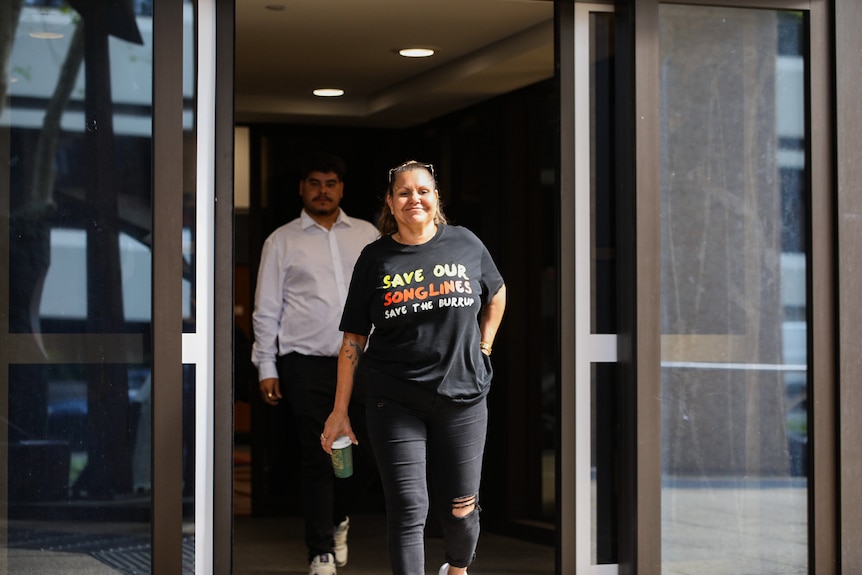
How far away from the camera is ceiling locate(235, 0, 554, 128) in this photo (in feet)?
18.1

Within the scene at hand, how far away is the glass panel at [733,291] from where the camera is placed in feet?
15.6

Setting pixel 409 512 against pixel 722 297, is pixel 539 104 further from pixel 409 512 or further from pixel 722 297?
pixel 409 512

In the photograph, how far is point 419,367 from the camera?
4.05 metres

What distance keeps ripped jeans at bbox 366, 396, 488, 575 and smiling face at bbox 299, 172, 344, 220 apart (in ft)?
5.07

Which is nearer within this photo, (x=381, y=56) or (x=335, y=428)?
(x=335, y=428)

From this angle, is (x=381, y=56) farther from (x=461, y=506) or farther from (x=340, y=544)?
(x=461, y=506)

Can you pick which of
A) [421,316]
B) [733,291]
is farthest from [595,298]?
[421,316]

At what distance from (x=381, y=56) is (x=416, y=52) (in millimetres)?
217

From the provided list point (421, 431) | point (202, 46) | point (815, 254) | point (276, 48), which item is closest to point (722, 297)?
point (815, 254)

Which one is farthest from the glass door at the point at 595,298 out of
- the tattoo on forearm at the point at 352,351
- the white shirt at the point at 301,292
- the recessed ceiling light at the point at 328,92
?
the recessed ceiling light at the point at 328,92

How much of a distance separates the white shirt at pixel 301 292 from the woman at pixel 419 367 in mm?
1104

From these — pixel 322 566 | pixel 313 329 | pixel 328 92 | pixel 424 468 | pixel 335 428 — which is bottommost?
pixel 322 566

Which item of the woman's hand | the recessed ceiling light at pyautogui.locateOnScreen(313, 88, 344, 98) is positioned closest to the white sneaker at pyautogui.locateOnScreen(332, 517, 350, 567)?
the woman's hand

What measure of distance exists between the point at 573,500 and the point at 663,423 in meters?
0.47
